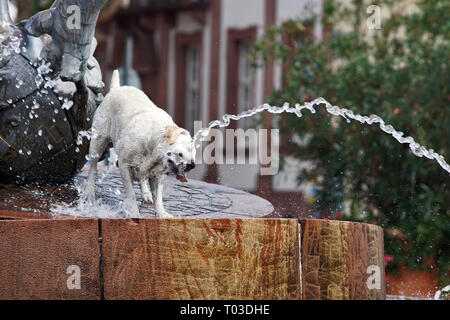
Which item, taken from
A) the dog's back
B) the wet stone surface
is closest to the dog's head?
the dog's back

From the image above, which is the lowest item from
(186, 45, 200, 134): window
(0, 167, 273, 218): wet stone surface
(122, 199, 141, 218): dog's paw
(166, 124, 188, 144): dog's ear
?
(186, 45, 200, 134): window

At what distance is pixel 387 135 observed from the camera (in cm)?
985

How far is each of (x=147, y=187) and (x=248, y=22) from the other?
1652cm

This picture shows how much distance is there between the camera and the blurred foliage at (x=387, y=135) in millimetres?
9117

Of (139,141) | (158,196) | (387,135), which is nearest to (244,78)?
(387,135)

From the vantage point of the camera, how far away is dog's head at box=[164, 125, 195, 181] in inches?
177

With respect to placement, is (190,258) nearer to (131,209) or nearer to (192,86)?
(131,209)

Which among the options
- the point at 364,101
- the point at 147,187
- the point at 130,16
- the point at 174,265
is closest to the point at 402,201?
the point at 364,101

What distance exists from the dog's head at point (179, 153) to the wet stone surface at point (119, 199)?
68 centimetres

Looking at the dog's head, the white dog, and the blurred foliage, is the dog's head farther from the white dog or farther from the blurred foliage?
the blurred foliage

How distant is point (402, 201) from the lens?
9461 mm

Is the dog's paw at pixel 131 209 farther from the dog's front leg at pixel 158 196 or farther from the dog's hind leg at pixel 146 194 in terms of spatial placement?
the dog's hind leg at pixel 146 194

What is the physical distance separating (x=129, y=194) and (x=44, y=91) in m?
0.87

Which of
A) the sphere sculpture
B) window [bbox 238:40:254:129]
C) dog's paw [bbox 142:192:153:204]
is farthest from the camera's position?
window [bbox 238:40:254:129]
